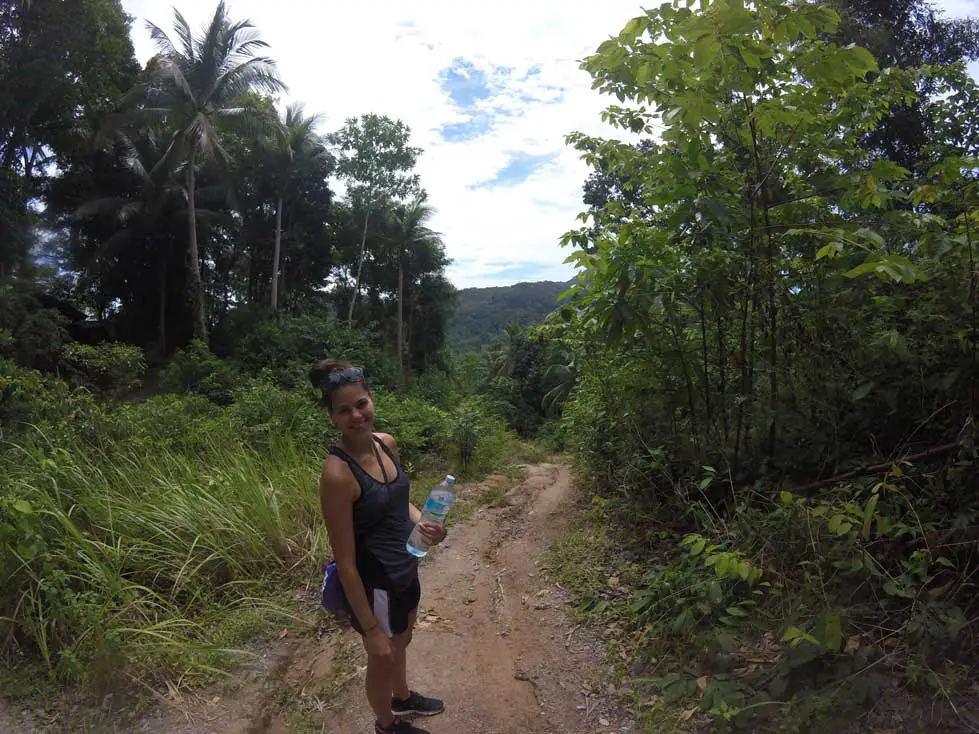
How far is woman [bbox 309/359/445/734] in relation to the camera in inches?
82.4

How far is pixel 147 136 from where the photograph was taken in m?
22.5

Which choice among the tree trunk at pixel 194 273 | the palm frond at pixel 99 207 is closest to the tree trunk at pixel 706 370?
the tree trunk at pixel 194 273

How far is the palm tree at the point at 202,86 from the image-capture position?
18.8m

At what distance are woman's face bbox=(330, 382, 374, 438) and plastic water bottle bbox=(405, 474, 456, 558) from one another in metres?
0.35

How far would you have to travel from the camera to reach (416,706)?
275 cm

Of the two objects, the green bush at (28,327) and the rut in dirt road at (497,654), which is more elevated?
the green bush at (28,327)

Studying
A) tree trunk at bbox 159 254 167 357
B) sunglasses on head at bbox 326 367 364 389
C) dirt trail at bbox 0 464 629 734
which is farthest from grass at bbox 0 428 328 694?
tree trunk at bbox 159 254 167 357

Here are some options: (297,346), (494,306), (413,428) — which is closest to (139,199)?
(297,346)

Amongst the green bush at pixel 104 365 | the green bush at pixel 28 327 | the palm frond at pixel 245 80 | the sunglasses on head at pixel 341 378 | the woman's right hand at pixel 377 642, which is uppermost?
the palm frond at pixel 245 80

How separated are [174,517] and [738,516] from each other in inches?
145

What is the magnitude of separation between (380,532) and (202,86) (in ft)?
70.8

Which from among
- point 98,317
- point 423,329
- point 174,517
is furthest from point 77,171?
point 174,517

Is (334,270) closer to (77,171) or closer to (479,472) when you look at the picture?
(77,171)

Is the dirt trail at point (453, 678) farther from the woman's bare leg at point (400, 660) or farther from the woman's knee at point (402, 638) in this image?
the woman's knee at point (402, 638)
